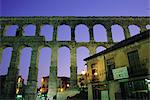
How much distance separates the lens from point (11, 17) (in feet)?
112

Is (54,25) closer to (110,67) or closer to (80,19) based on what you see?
(80,19)

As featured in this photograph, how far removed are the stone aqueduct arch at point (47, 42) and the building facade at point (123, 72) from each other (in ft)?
35.7

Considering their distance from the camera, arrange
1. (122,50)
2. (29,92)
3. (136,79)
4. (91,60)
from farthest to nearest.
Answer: (29,92) < (91,60) < (122,50) < (136,79)

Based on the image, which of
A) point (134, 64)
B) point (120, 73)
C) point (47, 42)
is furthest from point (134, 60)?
point (47, 42)

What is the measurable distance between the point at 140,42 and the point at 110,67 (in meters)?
4.19

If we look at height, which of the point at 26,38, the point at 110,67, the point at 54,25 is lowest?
the point at 110,67

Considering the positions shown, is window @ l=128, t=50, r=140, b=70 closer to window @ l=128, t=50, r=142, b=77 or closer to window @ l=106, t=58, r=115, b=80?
window @ l=128, t=50, r=142, b=77

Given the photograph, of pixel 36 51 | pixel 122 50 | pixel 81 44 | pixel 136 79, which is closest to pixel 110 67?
pixel 122 50

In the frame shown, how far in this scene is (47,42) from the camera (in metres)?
31.2

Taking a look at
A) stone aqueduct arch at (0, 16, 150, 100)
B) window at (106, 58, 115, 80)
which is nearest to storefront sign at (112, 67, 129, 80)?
window at (106, 58, 115, 80)

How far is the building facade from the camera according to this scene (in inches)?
506

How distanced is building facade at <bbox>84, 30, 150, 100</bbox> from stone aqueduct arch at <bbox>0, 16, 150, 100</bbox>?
1087cm

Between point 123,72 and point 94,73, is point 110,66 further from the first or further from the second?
point 94,73

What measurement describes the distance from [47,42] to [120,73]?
1949cm
